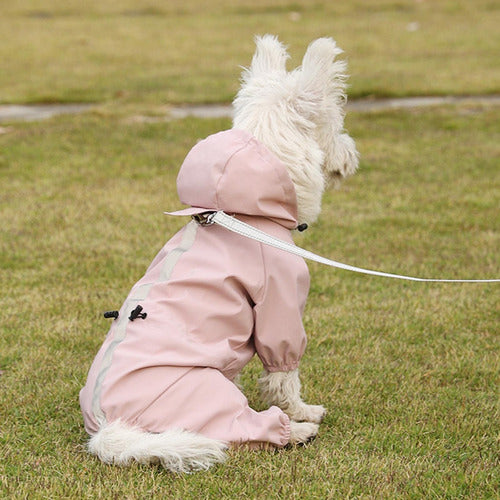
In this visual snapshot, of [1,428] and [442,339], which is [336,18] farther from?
[1,428]

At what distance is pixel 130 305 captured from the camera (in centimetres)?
369

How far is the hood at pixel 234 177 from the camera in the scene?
3599 mm

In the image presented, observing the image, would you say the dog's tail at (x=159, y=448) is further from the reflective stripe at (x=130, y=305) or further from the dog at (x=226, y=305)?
the reflective stripe at (x=130, y=305)

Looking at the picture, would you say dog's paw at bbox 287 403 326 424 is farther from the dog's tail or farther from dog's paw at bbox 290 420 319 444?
the dog's tail

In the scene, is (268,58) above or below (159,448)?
above

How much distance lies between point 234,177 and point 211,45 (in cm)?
1575

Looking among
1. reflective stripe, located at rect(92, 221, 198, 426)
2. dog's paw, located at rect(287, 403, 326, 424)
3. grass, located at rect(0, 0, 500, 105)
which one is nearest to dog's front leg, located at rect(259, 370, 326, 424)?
dog's paw, located at rect(287, 403, 326, 424)

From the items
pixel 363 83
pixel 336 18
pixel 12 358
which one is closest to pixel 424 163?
pixel 363 83

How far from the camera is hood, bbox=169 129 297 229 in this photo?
3.60 meters

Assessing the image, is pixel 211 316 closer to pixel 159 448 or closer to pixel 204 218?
pixel 204 218

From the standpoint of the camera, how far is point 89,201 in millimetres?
8203

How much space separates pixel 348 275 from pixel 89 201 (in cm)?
293

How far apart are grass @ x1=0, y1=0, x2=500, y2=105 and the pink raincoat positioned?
9366 millimetres

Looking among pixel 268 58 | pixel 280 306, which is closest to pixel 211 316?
pixel 280 306
